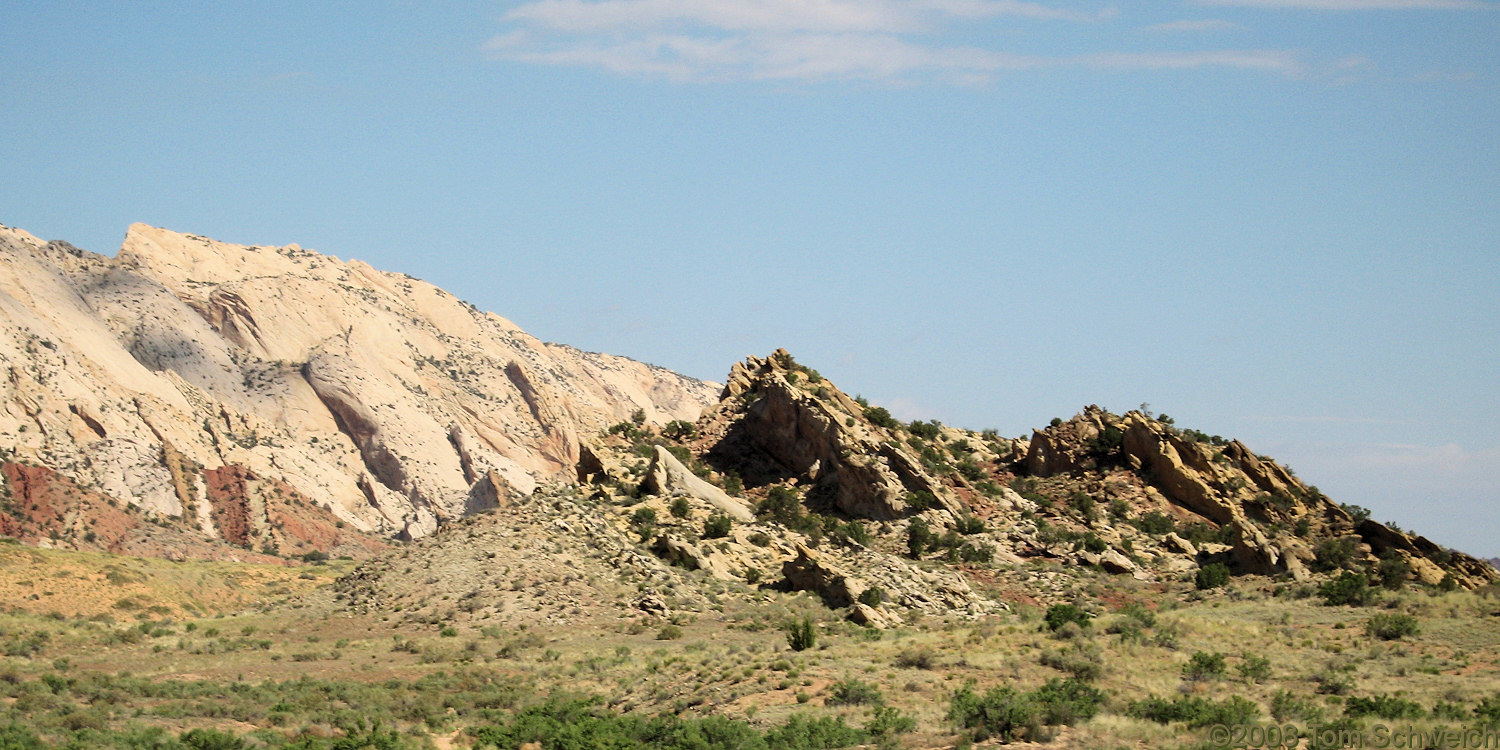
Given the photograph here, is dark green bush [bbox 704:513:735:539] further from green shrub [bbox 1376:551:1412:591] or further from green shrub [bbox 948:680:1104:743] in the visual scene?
green shrub [bbox 1376:551:1412:591]

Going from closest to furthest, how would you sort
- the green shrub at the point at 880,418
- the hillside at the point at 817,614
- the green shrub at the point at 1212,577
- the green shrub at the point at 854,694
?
the hillside at the point at 817,614 → the green shrub at the point at 854,694 → the green shrub at the point at 1212,577 → the green shrub at the point at 880,418

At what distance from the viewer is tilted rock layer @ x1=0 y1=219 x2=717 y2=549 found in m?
128

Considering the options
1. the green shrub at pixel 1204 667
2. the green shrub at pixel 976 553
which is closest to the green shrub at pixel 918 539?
the green shrub at pixel 976 553

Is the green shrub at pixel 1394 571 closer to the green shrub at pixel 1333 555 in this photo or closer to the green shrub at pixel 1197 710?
the green shrub at pixel 1333 555

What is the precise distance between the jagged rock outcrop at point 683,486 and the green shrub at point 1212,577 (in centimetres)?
1781

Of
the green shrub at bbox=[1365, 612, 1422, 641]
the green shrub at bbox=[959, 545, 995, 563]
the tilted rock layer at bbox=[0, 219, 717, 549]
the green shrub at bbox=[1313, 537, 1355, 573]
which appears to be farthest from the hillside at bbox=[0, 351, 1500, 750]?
the tilted rock layer at bbox=[0, 219, 717, 549]

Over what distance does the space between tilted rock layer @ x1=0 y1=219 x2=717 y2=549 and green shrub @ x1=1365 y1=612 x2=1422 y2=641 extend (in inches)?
3682

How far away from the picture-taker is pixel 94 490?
12000cm

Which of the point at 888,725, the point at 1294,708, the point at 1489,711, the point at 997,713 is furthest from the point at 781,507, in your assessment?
the point at 1489,711

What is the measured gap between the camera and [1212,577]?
51719mm

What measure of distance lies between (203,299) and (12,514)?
76.6 m

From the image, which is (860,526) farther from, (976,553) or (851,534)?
(976,553)

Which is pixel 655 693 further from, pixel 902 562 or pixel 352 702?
pixel 902 562

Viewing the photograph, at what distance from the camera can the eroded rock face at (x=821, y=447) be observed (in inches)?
2304
